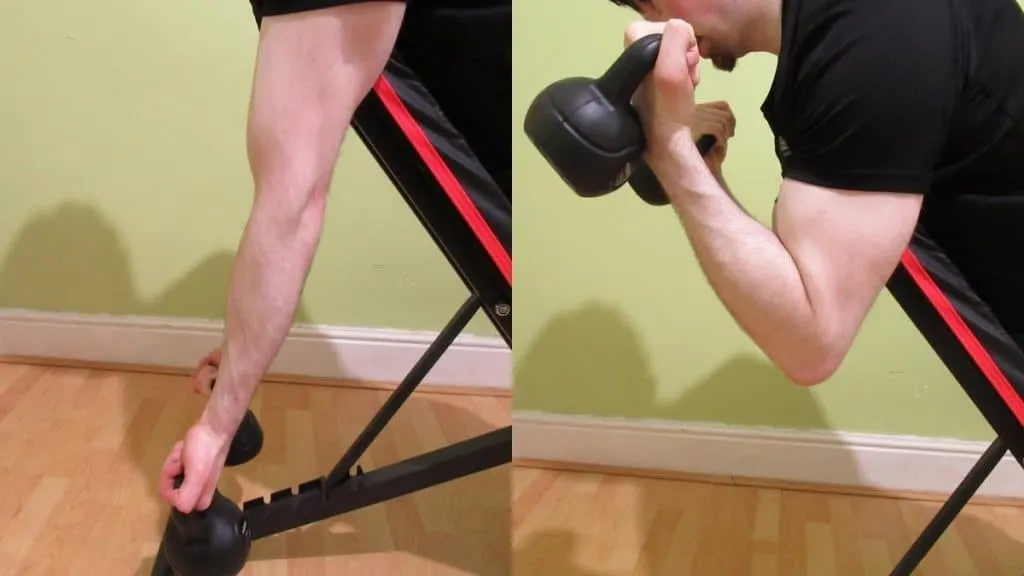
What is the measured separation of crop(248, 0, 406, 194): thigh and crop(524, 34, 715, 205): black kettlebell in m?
0.30

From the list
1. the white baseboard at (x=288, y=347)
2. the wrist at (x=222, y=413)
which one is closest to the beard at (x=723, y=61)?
the white baseboard at (x=288, y=347)

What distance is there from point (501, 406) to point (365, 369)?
49cm

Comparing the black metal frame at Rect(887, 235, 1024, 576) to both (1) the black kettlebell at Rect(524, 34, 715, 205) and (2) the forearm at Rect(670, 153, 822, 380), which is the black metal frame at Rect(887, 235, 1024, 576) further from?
(1) the black kettlebell at Rect(524, 34, 715, 205)

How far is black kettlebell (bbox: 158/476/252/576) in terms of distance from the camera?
112 cm

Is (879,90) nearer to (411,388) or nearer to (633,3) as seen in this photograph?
(633,3)

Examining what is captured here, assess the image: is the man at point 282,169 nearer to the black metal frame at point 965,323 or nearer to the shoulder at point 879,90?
the shoulder at point 879,90

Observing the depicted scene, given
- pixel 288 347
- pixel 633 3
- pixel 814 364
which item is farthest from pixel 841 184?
pixel 288 347

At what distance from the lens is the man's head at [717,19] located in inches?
36.0

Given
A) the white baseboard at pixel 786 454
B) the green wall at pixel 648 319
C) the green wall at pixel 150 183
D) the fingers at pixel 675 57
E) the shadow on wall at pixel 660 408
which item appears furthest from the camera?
the green wall at pixel 150 183

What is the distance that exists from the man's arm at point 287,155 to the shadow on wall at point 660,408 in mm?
290

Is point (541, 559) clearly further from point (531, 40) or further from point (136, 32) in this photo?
point (136, 32)

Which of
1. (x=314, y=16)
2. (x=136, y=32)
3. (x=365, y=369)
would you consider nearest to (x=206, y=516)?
(x=365, y=369)

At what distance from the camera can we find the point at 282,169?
3.33ft

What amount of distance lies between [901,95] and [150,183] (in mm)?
1417
